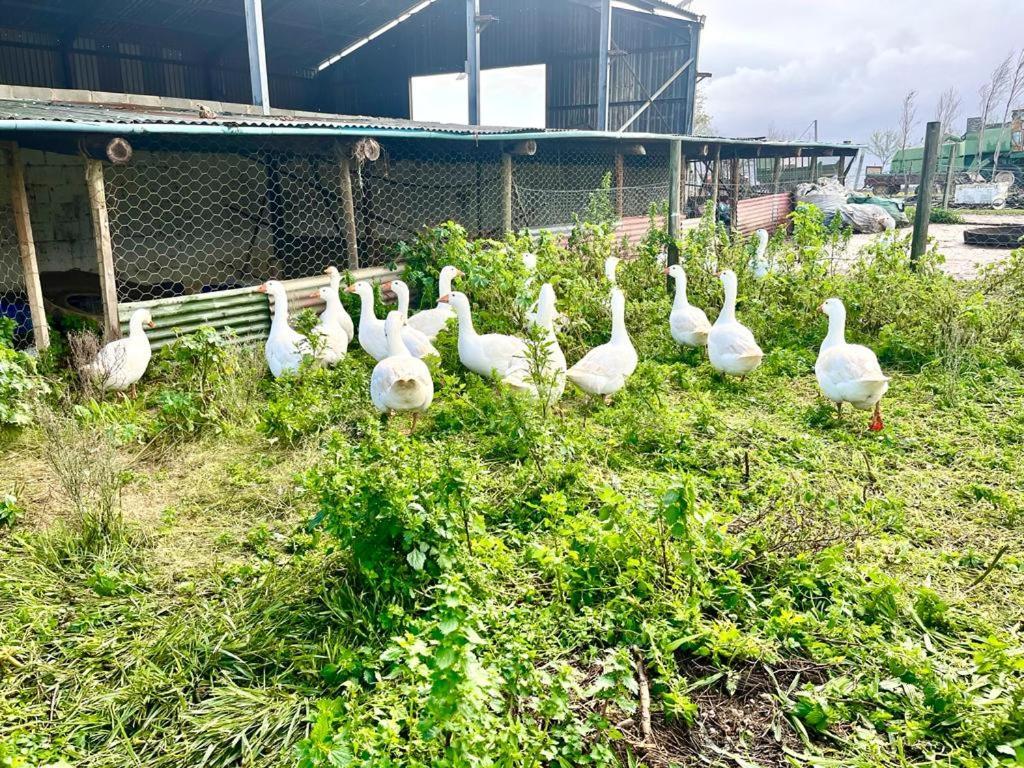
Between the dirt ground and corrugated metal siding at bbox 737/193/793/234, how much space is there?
207cm

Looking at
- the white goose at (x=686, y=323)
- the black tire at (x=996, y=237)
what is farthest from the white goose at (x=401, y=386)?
the black tire at (x=996, y=237)

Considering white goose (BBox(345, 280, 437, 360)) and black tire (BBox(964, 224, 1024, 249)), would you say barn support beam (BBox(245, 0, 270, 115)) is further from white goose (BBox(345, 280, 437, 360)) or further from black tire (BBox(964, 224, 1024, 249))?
black tire (BBox(964, 224, 1024, 249))

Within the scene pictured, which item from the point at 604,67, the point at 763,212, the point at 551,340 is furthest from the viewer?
the point at 763,212

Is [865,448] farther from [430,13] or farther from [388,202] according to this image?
[430,13]

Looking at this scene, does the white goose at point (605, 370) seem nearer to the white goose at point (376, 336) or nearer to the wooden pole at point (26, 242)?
the white goose at point (376, 336)

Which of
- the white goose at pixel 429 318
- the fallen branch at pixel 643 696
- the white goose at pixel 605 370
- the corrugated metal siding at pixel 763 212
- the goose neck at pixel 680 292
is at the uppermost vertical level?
the corrugated metal siding at pixel 763 212

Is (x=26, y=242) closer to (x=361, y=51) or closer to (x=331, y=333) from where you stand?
(x=331, y=333)

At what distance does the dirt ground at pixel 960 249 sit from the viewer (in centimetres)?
1234

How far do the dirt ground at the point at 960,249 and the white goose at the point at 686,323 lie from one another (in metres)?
3.35

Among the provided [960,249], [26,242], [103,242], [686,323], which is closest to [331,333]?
[103,242]

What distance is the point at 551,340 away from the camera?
5.05 metres

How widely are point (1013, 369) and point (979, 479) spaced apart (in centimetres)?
255

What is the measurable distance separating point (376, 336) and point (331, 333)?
413mm

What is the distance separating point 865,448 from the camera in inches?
182
